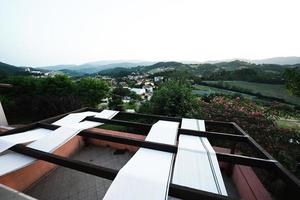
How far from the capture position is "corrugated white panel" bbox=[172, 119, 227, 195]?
3.93 feet

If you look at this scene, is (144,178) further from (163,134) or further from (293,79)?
(293,79)

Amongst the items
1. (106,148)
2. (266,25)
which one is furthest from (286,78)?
(266,25)

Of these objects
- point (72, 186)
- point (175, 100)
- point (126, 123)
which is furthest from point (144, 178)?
point (175, 100)

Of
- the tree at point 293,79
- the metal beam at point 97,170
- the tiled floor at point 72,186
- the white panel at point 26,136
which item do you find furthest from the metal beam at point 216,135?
the white panel at point 26,136

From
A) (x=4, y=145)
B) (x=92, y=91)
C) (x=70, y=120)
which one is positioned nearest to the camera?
(x=4, y=145)

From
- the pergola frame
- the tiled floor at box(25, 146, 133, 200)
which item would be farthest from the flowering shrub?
the tiled floor at box(25, 146, 133, 200)

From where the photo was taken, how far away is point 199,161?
4.84 feet

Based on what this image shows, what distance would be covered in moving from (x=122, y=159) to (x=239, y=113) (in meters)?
3.46

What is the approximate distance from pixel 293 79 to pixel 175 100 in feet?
9.66

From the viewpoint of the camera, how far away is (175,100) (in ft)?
16.4

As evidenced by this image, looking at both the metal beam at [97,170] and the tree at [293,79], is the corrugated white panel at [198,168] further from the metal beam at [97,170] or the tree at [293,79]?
the tree at [293,79]

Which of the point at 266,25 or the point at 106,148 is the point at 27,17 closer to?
the point at 106,148

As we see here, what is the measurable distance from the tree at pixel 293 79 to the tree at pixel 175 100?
8.44 ft

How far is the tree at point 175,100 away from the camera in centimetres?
496
